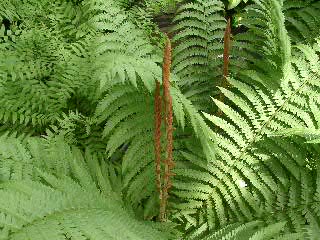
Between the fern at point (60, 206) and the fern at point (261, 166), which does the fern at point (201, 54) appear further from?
the fern at point (60, 206)

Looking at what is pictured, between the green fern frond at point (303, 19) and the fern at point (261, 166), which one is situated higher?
the green fern frond at point (303, 19)

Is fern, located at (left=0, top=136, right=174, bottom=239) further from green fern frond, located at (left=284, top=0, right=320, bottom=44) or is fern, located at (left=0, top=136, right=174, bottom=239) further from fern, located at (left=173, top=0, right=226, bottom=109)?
green fern frond, located at (left=284, top=0, right=320, bottom=44)

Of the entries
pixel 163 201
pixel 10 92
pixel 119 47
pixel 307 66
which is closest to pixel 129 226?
pixel 163 201

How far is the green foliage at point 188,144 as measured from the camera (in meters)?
1.74

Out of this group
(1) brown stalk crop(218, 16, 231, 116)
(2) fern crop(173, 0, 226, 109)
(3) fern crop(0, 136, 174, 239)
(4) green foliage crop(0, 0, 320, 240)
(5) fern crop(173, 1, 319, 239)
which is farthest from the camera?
(2) fern crop(173, 0, 226, 109)

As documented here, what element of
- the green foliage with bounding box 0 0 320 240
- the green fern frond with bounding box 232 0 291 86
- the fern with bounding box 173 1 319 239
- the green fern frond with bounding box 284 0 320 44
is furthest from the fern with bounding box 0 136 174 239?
the green fern frond with bounding box 284 0 320 44

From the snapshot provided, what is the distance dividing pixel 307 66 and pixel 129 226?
121cm

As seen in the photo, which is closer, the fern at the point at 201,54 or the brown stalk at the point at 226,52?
the brown stalk at the point at 226,52

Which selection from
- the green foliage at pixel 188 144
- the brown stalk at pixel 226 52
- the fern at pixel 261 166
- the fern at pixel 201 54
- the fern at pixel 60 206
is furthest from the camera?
the fern at pixel 201 54

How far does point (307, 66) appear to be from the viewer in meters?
2.16

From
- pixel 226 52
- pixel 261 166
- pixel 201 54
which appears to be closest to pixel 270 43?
pixel 226 52

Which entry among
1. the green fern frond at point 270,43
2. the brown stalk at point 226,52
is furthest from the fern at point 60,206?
the green fern frond at point 270,43

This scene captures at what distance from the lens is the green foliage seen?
1736 millimetres

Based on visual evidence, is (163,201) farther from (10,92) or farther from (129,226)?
(10,92)
